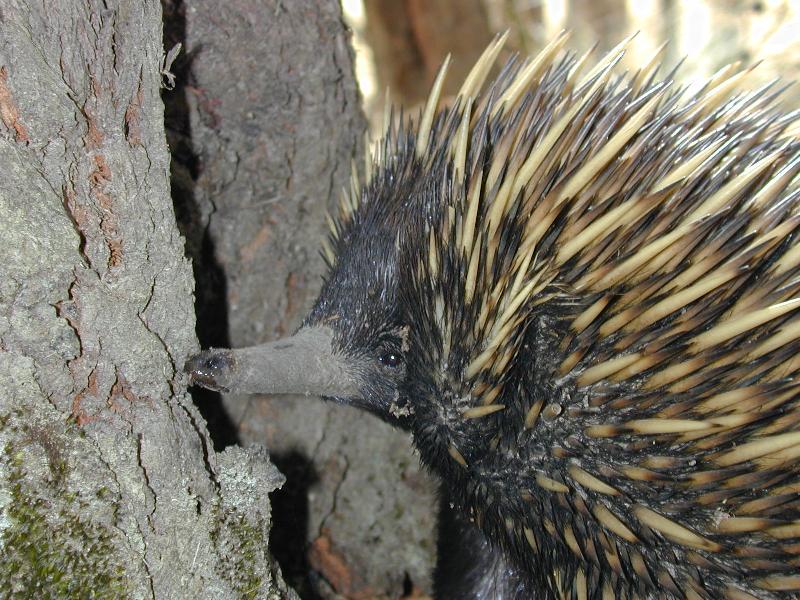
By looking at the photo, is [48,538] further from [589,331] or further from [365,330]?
[589,331]

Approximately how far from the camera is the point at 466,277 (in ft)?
4.96

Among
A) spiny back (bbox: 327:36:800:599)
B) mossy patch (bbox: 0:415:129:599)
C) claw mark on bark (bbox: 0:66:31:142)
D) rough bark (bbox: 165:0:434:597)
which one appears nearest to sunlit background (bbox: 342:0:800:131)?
rough bark (bbox: 165:0:434:597)

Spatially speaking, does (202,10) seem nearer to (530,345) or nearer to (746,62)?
(530,345)

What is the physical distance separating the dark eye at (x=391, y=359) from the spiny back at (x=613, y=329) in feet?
0.12

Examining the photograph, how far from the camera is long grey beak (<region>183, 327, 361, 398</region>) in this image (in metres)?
1.43

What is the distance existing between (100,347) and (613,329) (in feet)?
2.91

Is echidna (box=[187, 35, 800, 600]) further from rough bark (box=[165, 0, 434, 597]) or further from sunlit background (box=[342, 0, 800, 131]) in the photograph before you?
sunlit background (box=[342, 0, 800, 131])

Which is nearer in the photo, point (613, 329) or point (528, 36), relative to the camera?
point (613, 329)

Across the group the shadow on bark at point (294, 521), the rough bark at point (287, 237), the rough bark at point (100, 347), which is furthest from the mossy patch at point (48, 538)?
the shadow on bark at point (294, 521)

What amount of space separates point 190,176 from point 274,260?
0.32m

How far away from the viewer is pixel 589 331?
1.44 metres

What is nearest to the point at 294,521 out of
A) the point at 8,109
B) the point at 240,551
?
the point at 240,551

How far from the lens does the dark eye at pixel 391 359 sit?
1646mm

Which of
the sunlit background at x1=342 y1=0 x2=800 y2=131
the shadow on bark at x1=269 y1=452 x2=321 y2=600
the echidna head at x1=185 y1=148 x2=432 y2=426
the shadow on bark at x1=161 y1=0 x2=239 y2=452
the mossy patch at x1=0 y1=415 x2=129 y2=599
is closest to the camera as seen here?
the mossy patch at x1=0 y1=415 x2=129 y2=599
